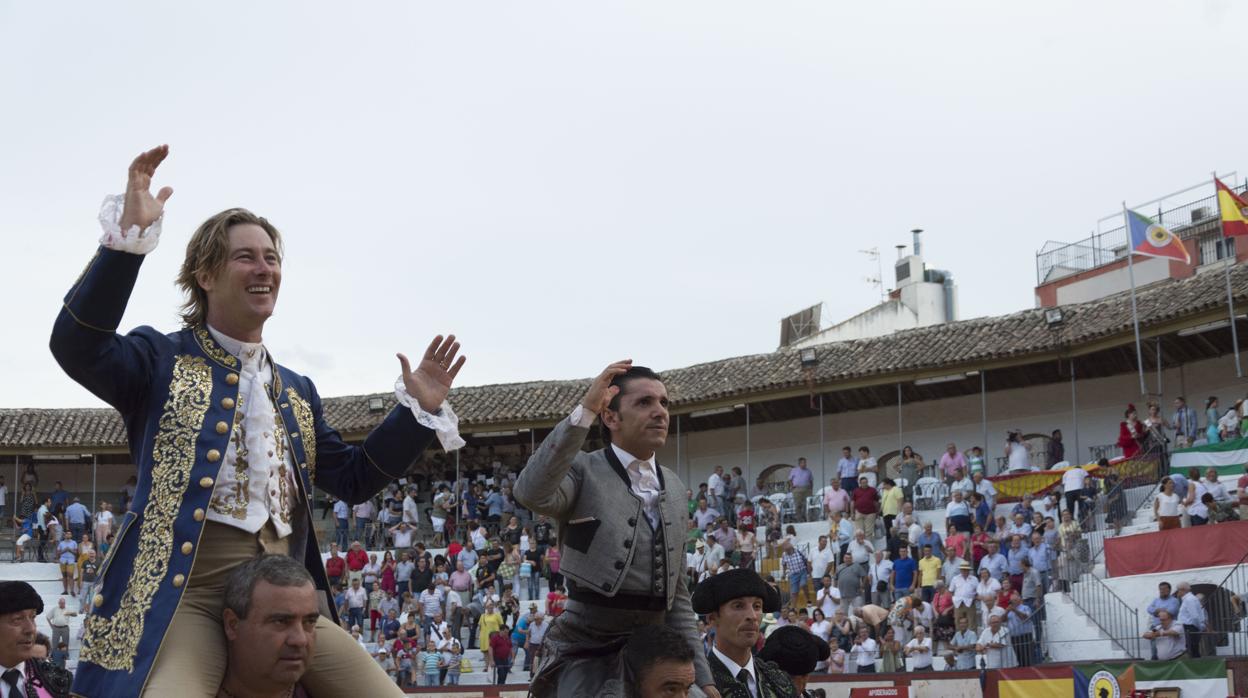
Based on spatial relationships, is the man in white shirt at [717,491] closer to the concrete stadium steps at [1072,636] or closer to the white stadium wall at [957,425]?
the white stadium wall at [957,425]

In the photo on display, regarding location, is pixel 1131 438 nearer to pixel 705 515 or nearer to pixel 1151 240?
pixel 1151 240

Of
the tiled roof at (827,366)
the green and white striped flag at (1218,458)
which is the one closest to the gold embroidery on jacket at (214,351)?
the green and white striped flag at (1218,458)

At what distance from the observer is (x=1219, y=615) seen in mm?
16031

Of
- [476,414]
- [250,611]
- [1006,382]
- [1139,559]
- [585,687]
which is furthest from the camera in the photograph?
[476,414]

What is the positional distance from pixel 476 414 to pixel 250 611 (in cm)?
2884

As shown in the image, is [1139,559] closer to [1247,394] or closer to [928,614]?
[928,614]

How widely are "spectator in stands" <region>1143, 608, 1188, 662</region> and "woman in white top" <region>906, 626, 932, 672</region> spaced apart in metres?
2.42

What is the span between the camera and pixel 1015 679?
16.0 metres

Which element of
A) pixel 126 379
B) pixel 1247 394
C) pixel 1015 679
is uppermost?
pixel 1247 394

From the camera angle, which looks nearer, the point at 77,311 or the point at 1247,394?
the point at 77,311

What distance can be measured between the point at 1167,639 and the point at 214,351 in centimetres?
1379

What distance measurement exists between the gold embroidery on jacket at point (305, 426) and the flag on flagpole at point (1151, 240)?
23.5 metres

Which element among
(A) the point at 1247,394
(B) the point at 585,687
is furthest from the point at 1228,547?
(B) the point at 585,687

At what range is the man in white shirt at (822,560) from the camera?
21391 millimetres
